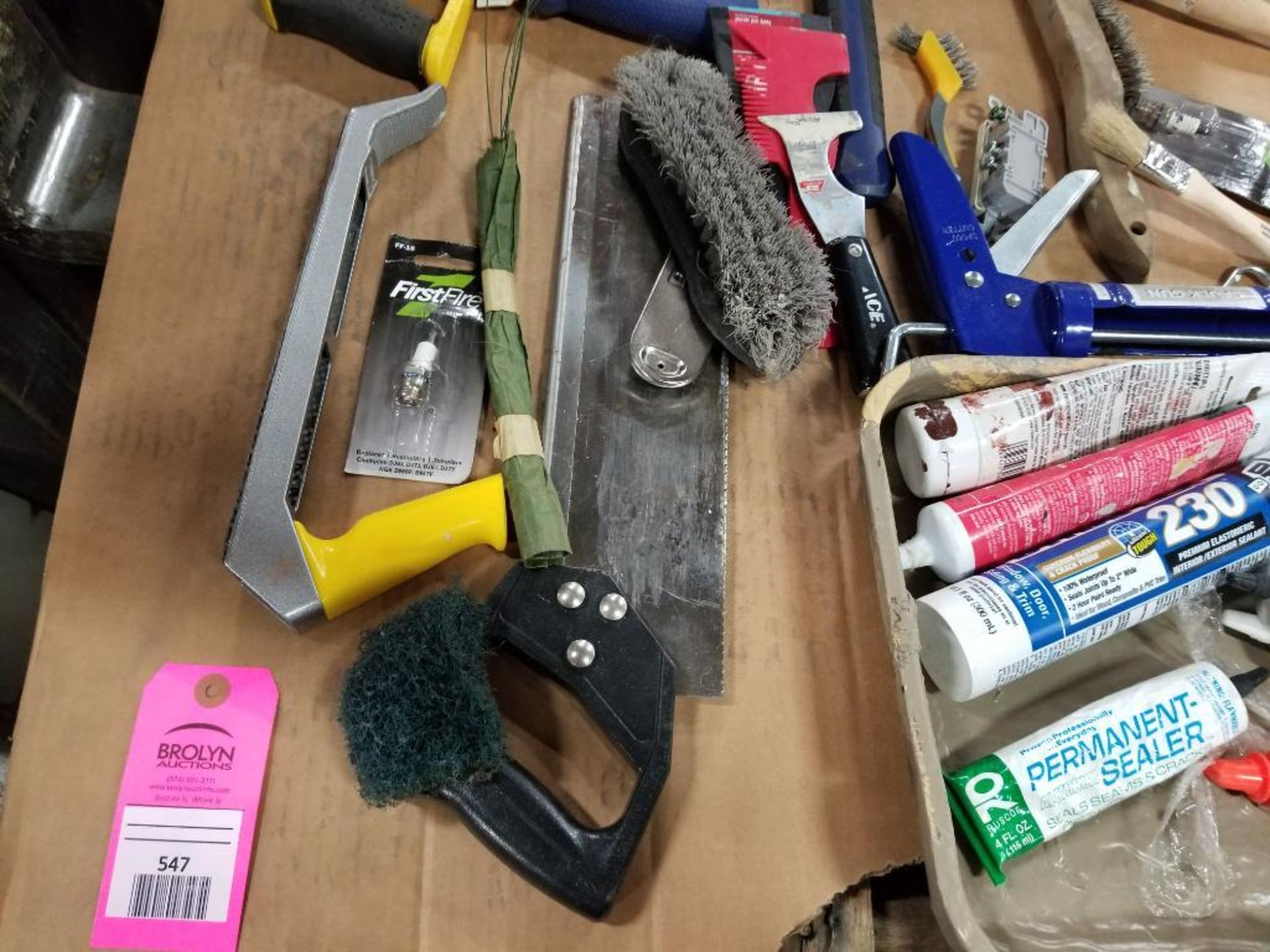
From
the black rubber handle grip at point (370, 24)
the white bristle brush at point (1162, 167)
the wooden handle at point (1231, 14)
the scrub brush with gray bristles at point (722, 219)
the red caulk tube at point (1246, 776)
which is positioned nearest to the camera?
the red caulk tube at point (1246, 776)

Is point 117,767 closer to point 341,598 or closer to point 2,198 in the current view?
point 341,598

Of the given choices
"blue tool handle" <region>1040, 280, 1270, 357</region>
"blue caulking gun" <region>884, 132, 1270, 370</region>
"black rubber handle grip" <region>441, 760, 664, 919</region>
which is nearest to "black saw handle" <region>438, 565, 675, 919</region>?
"black rubber handle grip" <region>441, 760, 664, 919</region>

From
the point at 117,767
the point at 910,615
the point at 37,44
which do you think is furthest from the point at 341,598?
the point at 37,44

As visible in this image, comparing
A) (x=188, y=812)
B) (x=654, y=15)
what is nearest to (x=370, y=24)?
(x=654, y=15)

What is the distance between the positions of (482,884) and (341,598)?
272 mm

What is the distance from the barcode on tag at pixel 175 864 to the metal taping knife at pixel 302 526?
0.58 ft

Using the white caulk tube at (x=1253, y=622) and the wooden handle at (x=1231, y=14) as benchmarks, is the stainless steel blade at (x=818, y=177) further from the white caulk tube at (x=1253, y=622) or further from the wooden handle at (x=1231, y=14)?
the wooden handle at (x=1231, y=14)

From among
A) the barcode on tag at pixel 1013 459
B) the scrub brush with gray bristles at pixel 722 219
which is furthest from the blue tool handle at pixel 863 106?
the barcode on tag at pixel 1013 459

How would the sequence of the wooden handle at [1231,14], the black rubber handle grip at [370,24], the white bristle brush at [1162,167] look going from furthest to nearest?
the wooden handle at [1231,14]
the white bristle brush at [1162,167]
the black rubber handle grip at [370,24]

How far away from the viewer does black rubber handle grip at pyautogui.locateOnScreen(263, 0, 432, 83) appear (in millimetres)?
951

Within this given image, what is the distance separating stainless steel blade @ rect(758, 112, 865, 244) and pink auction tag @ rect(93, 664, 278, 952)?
29.8 inches

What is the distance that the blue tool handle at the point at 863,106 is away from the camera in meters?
1.00

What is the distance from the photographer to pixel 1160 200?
1132mm

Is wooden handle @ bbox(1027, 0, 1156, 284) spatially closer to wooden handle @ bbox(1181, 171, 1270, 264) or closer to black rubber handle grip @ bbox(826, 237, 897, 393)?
wooden handle @ bbox(1181, 171, 1270, 264)
